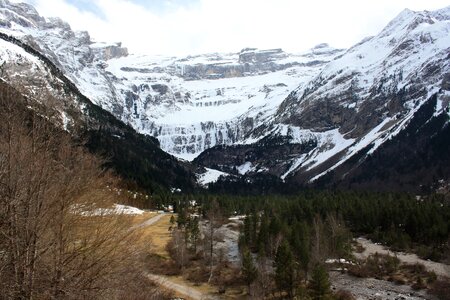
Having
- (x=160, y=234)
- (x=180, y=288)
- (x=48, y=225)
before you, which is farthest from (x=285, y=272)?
(x=48, y=225)

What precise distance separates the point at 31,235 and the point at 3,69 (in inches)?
181

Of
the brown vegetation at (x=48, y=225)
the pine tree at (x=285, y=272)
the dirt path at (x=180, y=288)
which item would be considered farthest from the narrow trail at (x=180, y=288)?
the brown vegetation at (x=48, y=225)

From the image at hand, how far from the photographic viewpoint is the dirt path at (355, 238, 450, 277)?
208ft

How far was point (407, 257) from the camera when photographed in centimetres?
7231

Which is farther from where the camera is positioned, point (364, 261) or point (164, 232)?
point (164, 232)

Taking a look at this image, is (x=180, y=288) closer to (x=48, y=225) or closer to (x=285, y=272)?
(x=285, y=272)

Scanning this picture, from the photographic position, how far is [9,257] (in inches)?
458

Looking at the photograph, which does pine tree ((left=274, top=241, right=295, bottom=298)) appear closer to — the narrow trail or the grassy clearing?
the narrow trail

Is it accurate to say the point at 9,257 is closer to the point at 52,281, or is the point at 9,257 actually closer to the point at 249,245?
the point at 52,281

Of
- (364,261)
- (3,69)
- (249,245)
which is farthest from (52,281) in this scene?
(249,245)

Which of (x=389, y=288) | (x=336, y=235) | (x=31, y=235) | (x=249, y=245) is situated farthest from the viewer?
(x=249, y=245)

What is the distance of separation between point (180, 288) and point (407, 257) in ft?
122

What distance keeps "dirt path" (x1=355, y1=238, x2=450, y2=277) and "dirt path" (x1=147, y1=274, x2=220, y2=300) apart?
99.9 ft

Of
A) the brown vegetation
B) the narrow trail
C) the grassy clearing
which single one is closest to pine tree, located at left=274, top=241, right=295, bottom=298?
the narrow trail
